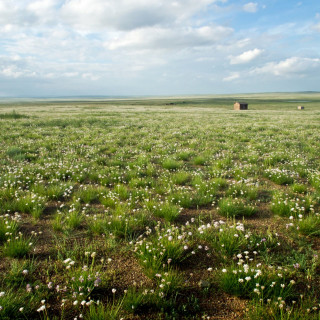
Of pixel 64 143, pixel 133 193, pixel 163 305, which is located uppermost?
pixel 64 143

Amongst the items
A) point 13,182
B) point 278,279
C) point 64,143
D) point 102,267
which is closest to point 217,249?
point 278,279

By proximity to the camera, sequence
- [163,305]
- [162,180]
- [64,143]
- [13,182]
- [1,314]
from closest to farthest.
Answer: [1,314]
[163,305]
[13,182]
[162,180]
[64,143]

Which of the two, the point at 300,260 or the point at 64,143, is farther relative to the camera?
the point at 64,143

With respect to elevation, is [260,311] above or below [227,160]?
below

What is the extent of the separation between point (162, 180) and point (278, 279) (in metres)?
5.02

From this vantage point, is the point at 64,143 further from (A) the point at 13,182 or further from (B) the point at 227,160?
(B) the point at 227,160

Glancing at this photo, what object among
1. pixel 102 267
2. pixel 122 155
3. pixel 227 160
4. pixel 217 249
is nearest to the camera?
pixel 102 267

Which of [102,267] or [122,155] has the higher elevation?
[122,155]

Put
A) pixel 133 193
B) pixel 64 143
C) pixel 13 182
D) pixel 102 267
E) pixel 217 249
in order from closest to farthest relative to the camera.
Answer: pixel 102 267 → pixel 217 249 → pixel 133 193 → pixel 13 182 → pixel 64 143

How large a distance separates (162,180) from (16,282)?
5192 millimetres

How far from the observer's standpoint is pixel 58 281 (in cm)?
348

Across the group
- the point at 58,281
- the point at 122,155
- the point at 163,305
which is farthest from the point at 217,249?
the point at 122,155

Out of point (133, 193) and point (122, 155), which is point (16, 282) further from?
point (122, 155)

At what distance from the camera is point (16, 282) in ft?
11.3
